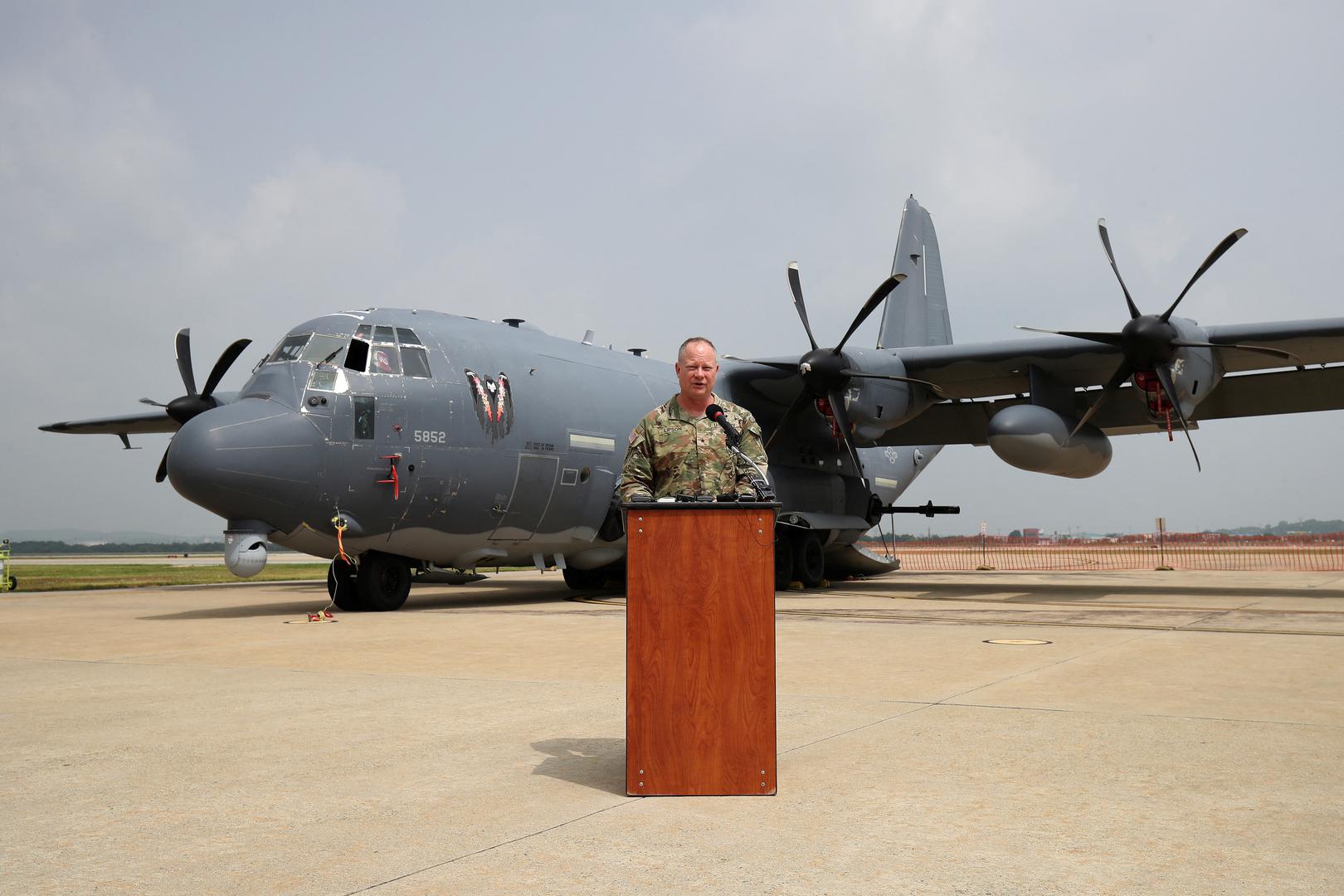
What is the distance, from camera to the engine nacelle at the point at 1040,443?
57.0 feet

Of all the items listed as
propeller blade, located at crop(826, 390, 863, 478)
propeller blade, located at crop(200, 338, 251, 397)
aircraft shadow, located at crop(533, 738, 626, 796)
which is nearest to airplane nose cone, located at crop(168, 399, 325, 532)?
propeller blade, located at crop(200, 338, 251, 397)

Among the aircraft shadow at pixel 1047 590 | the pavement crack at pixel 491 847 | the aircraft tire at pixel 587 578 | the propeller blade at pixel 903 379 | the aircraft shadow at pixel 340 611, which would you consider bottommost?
the pavement crack at pixel 491 847

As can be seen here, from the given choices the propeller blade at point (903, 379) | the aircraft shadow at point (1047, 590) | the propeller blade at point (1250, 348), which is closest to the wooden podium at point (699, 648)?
the aircraft shadow at point (1047, 590)

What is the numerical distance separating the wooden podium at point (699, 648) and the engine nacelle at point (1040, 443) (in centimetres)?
1384

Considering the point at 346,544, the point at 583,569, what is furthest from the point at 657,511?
the point at 583,569

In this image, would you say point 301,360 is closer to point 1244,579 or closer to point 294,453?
point 294,453

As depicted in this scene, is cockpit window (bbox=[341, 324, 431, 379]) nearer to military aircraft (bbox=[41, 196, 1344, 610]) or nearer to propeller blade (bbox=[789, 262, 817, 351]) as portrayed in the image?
military aircraft (bbox=[41, 196, 1344, 610])

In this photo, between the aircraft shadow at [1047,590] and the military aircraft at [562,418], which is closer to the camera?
the military aircraft at [562,418]

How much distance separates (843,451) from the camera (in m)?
23.1

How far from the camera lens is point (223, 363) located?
19.3 meters

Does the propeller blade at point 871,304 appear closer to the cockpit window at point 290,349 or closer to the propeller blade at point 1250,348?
the propeller blade at point 1250,348

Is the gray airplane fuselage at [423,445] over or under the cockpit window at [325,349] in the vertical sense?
under

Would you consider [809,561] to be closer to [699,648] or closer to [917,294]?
[917,294]

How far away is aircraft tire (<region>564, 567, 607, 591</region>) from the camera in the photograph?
19.7m
